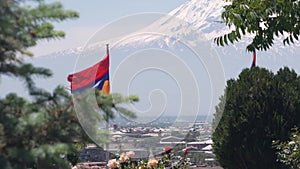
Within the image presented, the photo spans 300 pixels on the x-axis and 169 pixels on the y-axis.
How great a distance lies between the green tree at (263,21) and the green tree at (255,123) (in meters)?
8.69

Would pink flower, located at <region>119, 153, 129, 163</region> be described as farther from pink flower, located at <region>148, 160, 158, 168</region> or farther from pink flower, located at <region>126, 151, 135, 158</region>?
pink flower, located at <region>148, 160, 158, 168</region>

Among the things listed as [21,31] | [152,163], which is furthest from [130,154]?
[21,31]

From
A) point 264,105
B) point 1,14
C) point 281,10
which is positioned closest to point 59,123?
point 1,14

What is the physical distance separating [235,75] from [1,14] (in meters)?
17.0

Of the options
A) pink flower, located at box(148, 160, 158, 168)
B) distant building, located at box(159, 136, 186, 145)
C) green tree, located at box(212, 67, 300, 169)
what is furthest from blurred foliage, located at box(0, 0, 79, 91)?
green tree, located at box(212, 67, 300, 169)

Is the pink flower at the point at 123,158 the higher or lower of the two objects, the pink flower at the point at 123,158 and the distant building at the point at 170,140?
the lower

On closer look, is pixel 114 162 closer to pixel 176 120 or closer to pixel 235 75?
pixel 176 120

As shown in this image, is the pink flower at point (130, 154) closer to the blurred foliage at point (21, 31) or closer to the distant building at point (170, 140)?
the distant building at point (170, 140)

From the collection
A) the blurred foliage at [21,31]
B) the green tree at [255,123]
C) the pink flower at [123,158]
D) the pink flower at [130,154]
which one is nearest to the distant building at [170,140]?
the pink flower at [130,154]

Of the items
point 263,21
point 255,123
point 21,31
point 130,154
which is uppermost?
point 255,123

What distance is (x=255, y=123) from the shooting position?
17.0 meters

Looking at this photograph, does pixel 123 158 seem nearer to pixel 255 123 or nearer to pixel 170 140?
pixel 170 140

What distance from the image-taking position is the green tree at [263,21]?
7.39 metres

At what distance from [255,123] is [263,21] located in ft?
31.0
